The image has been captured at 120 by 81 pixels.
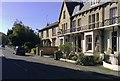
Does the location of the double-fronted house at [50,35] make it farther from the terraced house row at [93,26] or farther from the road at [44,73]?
the road at [44,73]

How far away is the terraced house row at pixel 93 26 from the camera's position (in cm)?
3350

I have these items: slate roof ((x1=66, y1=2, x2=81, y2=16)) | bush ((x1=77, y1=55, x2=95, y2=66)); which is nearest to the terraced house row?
slate roof ((x1=66, y1=2, x2=81, y2=16))

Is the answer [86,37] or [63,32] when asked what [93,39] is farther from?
[63,32]

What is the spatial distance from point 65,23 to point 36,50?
32.1 feet

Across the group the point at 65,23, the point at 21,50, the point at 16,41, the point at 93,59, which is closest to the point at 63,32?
the point at 65,23

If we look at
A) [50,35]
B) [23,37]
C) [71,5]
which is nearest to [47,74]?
[71,5]

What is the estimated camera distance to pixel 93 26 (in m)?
39.0

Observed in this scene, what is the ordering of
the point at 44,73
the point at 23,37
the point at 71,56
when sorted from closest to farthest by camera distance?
the point at 44,73, the point at 71,56, the point at 23,37

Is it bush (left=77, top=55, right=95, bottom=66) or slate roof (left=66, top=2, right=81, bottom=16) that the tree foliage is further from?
bush (left=77, top=55, right=95, bottom=66)

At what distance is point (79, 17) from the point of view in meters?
45.8

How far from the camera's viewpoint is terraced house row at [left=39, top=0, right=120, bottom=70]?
33.5 m

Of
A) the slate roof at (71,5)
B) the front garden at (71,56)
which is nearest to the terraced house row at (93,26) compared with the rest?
the slate roof at (71,5)

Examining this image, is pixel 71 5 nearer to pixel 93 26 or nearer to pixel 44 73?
pixel 93 26

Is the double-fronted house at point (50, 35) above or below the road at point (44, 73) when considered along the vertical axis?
above
